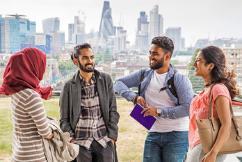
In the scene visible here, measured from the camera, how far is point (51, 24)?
122 inches

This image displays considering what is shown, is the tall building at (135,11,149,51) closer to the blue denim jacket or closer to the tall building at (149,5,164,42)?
the tall building at (149,5,164,42)

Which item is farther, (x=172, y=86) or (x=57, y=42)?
(x=57, y=42)

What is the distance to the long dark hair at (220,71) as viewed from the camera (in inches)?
59.8

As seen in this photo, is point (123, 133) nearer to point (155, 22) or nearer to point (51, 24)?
point (155, 22)

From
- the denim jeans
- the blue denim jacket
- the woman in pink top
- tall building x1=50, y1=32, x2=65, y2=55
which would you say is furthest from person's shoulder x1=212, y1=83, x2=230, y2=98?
tall building x1=50, y1=32, x2=65, y2=55

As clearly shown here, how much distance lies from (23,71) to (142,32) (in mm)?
1754

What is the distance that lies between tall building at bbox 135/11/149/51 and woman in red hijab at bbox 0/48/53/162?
57.3 inches

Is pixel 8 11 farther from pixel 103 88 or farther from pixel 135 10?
pixel 103 88

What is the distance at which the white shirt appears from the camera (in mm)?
1944

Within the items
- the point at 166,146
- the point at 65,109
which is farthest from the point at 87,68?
the point at 166,146

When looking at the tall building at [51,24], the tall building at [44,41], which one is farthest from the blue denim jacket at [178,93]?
the tall building at [51,24]

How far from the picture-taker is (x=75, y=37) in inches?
106

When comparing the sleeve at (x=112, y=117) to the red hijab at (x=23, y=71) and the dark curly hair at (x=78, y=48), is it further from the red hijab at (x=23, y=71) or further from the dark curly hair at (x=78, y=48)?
the red hijab at (x=23, y=71)

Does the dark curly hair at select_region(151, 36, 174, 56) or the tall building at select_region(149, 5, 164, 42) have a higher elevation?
the tall building at select_region(149, 5, 164, 42)
